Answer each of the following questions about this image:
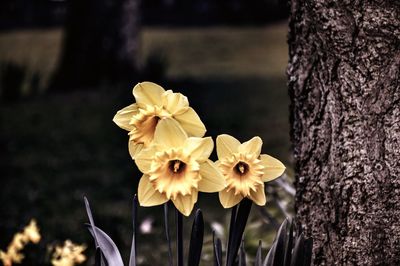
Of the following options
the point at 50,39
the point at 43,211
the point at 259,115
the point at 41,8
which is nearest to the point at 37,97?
the point at 259,115

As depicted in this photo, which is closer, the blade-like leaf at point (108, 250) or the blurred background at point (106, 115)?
the blade-like leaf at point (108, 250)

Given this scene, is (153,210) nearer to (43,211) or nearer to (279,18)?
(43,211)

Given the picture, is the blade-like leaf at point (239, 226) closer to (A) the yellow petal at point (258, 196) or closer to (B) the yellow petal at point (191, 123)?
(A) the yellow petal at point (258, 196)

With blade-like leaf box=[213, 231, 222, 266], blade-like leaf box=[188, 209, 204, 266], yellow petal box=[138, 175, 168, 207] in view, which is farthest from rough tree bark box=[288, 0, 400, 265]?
yellow petal box=[138, 175, 168, 207]

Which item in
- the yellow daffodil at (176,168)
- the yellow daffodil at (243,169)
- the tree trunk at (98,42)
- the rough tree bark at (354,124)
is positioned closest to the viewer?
the yellow daffodil at (176,168)

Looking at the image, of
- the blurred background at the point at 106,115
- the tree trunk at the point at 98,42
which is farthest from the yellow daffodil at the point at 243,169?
the tree trunk at the point at 98,42

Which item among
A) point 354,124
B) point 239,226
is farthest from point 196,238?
point 354,124

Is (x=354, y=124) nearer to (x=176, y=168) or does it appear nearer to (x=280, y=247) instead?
(x=280, y=247)
